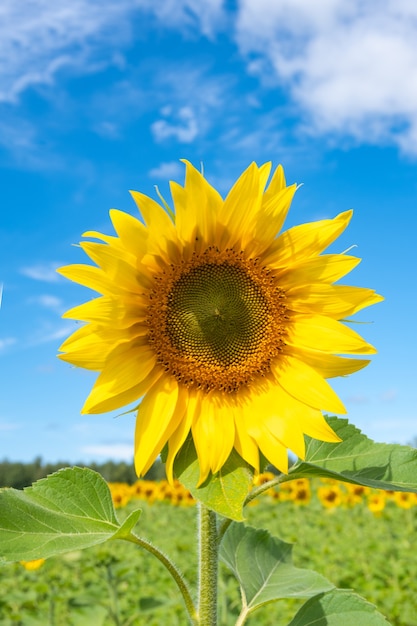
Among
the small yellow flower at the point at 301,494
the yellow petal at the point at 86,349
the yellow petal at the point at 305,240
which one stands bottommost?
the yellow petal at the point at 86,349

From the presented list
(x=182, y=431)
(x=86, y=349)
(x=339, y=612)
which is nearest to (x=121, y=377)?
(x=86, y=349)

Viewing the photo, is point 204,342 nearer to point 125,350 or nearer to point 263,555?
point 125,350

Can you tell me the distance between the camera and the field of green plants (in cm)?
522

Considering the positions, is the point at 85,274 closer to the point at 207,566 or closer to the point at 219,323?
the point at 219,323

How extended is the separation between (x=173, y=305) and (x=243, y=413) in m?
0.41

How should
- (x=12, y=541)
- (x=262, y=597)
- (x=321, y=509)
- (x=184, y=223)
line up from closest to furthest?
(x=12, y=541) < (x=184, y=223) < (x=262, y=597) < (x=321, y=509)

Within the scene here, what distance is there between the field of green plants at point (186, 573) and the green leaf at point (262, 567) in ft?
3.89

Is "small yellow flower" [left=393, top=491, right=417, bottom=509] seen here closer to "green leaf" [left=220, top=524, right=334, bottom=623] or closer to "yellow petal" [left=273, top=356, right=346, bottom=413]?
"green leaf" [left=220, top=524, right=334, bottom=623]

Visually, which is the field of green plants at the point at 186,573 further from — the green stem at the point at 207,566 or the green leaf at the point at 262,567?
the green stem at the point at 207,566

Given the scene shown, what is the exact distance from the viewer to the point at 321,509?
13.5 meters

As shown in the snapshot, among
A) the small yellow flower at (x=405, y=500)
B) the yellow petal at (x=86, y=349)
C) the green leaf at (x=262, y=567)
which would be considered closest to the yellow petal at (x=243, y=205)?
the yellow petal at (x=86, y=349)

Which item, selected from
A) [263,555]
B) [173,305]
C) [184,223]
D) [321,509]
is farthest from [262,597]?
[321,509]

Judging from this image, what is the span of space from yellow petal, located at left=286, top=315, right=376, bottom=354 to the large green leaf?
74 centimetres

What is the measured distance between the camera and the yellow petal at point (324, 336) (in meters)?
2.07
